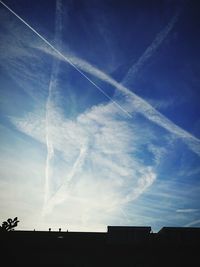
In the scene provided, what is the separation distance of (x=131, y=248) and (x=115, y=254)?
1481mm

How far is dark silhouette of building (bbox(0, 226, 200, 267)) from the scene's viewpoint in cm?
1983

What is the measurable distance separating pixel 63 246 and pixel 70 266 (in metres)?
1.98

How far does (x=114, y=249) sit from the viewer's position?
68.8ft

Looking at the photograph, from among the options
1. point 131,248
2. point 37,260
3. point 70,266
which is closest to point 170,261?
point 131,248

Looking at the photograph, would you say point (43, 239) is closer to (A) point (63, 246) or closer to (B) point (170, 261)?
Result: (A) point (63, 246)

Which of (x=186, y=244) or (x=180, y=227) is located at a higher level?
(x=180, y=227)

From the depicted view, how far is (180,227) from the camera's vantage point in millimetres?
22469

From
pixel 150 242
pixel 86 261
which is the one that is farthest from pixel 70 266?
pixel 150 242

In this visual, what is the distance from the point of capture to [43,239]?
78.8ft

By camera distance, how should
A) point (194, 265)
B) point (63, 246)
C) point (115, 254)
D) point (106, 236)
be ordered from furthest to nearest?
point (106, 236) < point (63, 246) < point (115, 254) < point (194, 265)

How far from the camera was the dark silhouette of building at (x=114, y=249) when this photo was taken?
1983cm

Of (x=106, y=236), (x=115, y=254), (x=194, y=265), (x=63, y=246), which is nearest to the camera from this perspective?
(x=194, y=265)

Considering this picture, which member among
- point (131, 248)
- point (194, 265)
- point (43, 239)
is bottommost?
point (194, 265)

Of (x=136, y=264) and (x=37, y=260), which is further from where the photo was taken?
(x=37, y=260)
